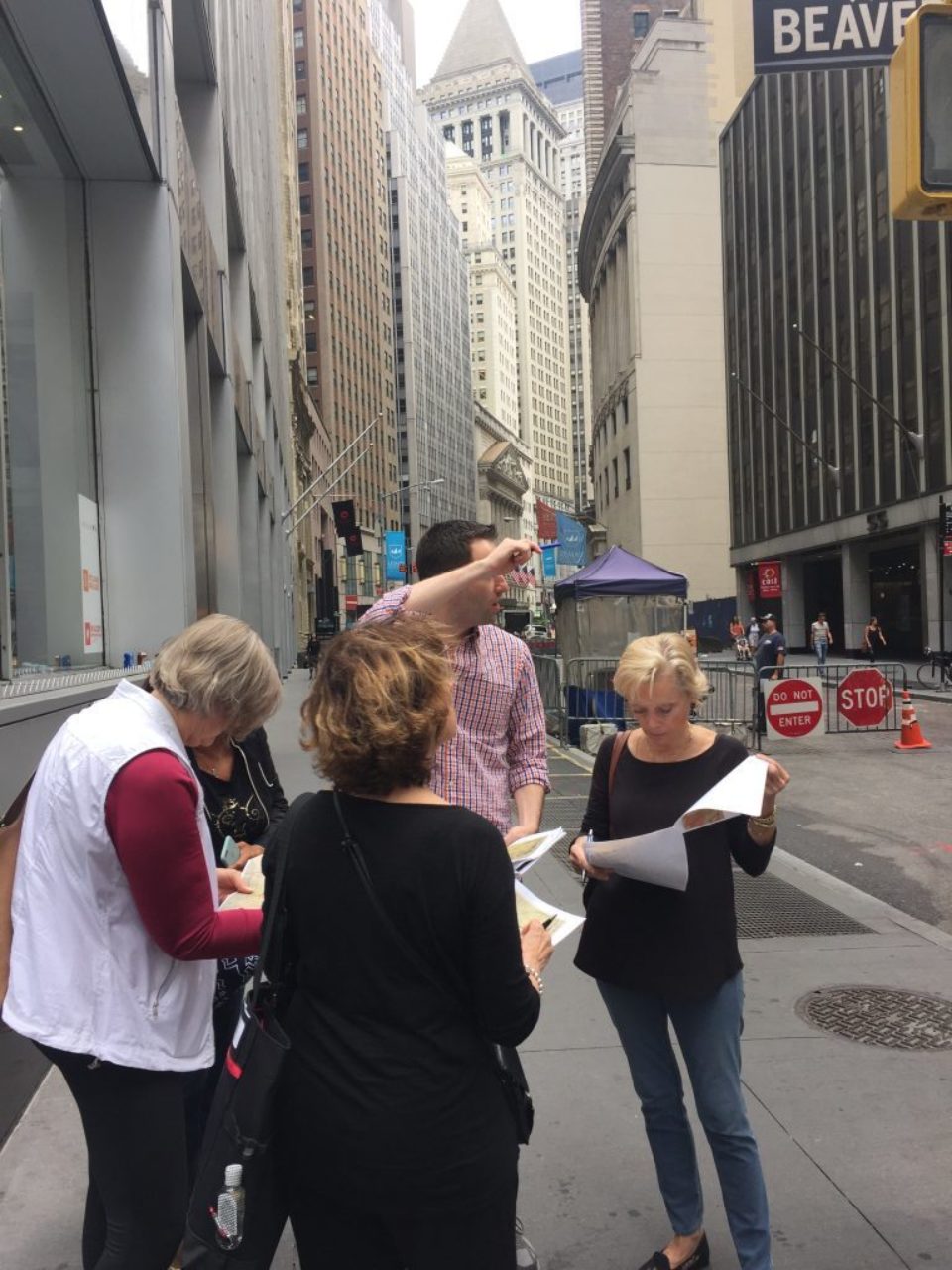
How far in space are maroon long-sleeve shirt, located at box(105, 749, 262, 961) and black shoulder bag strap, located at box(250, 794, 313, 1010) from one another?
24cm

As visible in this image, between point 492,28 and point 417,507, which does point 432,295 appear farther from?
point 492,28

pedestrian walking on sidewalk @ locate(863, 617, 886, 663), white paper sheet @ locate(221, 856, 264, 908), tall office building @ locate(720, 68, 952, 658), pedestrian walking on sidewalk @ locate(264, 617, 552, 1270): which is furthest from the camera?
tall office building @ locate(720, 68, 952, 658)

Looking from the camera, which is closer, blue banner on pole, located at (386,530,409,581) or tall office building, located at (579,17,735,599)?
tall office building, located at (579,17,735,599)

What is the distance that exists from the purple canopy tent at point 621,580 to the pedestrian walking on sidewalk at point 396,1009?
46.6ft

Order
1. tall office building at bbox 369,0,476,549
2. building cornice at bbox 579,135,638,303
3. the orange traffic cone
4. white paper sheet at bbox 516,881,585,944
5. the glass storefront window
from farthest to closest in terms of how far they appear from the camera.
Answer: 1. tall office building at bbox 369,0,476,549
2. building cornice at bbox 579,135,638,303
3. the orange traffic cone
4. the glass storefront window
5. white paper sheet at bbox 516,881,585,944

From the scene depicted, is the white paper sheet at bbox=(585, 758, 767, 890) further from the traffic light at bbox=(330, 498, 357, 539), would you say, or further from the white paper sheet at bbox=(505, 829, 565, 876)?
the traffic light at bbox=(330, 498, 357, 539)

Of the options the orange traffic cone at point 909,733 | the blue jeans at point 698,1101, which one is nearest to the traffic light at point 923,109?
the blue jeans at point 698,1101

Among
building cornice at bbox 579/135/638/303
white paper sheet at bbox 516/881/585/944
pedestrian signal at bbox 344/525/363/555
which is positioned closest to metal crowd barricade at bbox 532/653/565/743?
white paper sheet at bbox 516/881/585/944

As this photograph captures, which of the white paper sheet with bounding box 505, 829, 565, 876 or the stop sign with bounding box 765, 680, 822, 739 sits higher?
the white paper sheet with bounding box 505, 829, 565, 876

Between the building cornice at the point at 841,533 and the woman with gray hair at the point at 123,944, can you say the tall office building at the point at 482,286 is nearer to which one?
the building cornice at the point at 841,533

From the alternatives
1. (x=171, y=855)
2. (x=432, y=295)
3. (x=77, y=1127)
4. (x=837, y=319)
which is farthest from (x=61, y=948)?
(x=432, y=295)

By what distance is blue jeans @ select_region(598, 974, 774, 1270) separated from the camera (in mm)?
2652

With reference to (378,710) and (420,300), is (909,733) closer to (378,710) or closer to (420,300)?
(378,710)

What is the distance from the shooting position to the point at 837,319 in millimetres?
40188
